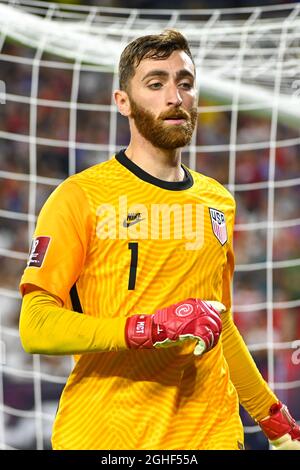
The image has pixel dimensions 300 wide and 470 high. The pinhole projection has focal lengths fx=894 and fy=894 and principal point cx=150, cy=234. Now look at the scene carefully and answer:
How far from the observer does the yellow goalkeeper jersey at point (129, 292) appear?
8.03ft

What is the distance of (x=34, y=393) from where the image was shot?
170 inches

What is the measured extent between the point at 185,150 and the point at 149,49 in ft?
5.85

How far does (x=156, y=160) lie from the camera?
262 cm

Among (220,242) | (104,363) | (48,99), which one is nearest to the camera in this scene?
(104,363)

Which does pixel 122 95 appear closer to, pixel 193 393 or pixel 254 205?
pixel 193 393

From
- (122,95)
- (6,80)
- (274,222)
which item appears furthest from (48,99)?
(122,95)

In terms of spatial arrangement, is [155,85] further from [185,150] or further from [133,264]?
[185,150]

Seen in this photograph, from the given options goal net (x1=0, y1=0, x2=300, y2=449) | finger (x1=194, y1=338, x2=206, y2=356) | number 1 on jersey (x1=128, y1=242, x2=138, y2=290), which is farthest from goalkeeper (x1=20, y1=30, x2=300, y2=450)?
goal net (x1=0, y1=0, x2=300, y2=449)

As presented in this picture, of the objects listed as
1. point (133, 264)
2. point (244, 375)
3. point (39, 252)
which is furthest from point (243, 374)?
point (39, 252)

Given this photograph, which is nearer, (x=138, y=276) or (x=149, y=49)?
(x=138, y=276)

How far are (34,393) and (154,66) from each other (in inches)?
87.0

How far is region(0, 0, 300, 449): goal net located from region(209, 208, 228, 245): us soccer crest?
156cm

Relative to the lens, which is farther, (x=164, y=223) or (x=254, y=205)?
(x=254, y=205)

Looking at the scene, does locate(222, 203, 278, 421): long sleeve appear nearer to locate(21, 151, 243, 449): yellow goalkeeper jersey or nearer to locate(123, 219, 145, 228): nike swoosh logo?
locate(21, 151, 243, 449): yellow goalkeeper jersey
